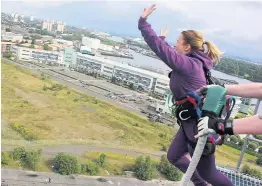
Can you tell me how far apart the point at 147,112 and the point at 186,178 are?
13088mm

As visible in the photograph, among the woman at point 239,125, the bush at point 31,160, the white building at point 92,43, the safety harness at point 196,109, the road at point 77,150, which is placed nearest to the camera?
the woman at point 239,125

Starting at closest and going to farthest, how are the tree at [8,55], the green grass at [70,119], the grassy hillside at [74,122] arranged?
the grassy hillside at [74,122] < the green grass at [70,119] < the tree at [8,55]

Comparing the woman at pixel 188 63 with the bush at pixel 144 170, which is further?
the bush at pixel 144 170

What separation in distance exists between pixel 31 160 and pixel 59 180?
607 mm

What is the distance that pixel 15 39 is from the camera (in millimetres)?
27219

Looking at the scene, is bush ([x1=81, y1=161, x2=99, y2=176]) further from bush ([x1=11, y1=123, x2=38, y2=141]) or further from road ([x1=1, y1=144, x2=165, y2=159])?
bush ([x1=11, y1=123, x2=38, y2=141])

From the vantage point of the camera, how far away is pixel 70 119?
1047 centimetres

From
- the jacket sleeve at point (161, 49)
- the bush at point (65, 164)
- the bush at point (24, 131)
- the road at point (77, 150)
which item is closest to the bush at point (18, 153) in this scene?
the road at point (77, 150)

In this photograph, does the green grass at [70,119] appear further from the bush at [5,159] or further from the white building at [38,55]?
the white building at [38,55]

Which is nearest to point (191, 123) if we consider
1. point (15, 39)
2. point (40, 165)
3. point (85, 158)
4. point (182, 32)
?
point (182, 32)

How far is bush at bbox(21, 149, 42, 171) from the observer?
668 cm

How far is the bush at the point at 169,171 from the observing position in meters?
7.48

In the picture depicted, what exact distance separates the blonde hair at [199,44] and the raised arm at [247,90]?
21 cm

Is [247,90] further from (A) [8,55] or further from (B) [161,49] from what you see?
(A) [8,55]
